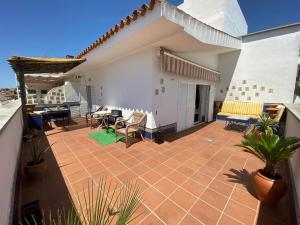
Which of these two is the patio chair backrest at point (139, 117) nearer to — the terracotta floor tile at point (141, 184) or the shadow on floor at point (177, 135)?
the shadow on floor at point (177, 135)

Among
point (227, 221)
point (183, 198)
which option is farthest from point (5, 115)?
point (227, 221)

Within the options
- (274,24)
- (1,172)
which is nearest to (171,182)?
(1,172)

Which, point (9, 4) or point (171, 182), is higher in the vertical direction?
point (9, 4)

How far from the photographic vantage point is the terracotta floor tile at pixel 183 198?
2066mm

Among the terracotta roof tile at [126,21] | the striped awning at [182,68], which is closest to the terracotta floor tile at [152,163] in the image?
the striped awning at [182,68]

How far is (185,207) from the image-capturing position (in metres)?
2.03

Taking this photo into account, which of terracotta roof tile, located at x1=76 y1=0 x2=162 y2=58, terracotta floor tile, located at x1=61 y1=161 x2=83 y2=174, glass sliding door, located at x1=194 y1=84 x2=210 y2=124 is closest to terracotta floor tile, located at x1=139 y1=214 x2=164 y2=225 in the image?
terracotta floor tile, located at x1=61 y1=161 x2=83 y2=174

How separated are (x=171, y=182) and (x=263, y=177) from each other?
1428 millimetres

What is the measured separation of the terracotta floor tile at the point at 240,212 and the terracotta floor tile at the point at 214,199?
0.07 meters

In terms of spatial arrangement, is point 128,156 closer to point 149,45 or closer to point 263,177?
point 263,177

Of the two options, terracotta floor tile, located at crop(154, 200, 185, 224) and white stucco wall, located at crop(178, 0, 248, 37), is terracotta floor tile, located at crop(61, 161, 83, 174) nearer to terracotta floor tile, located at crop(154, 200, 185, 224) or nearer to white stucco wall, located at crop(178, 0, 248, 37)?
terracotta floor tile, located at crop(154, 200, 185, 224)

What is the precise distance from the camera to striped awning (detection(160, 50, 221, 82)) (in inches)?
166

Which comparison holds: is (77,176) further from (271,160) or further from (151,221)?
A: (271,160)

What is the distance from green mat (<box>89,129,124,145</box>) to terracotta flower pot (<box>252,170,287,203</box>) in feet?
12.4
